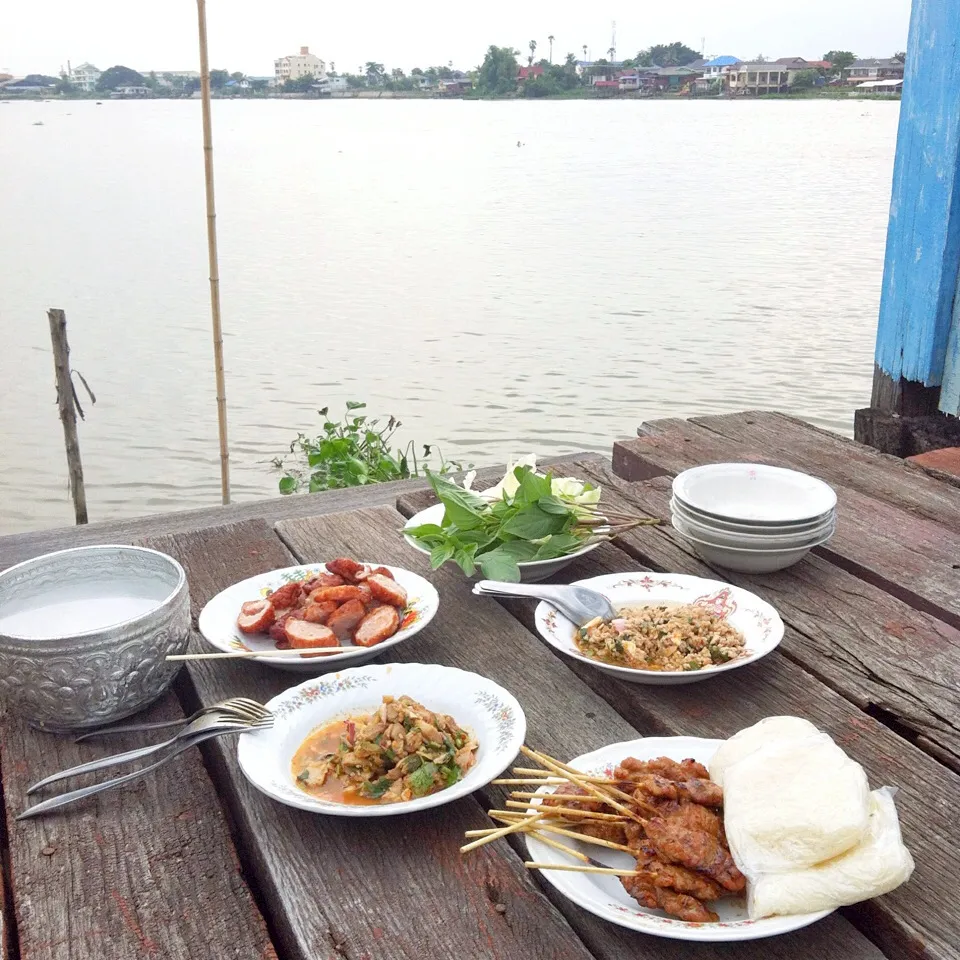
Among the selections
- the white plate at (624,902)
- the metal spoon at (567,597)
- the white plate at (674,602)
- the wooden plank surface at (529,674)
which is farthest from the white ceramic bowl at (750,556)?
the white plate at (624,902)

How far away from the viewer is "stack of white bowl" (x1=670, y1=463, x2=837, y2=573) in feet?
5.81

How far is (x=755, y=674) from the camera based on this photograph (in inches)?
58.5

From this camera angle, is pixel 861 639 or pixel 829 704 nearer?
pixel 829 704

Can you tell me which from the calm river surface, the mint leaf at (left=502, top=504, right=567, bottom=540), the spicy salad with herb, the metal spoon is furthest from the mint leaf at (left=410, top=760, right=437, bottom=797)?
the calm river surface

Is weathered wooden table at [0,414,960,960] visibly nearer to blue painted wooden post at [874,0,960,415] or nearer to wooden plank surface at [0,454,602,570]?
wooden plank surface at [0,454,602,570]

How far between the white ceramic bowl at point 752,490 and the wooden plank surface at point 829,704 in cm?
11

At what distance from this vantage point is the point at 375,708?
4.47 feet

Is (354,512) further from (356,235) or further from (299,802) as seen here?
(356,235)

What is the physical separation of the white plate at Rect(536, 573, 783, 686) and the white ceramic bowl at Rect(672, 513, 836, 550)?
0.10 metres

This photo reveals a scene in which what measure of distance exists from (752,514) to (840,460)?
64 centimetres

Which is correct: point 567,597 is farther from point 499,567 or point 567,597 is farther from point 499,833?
point 499,833

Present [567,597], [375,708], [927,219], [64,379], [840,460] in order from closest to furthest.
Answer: [375,708]
[567,597]
[840,460]
[927,219]
[64,379]

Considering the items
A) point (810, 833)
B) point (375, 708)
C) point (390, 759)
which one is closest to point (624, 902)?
point (810, 833)

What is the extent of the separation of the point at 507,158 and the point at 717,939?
35277mm
